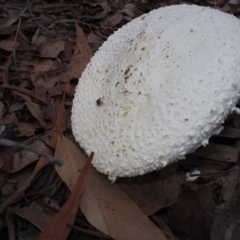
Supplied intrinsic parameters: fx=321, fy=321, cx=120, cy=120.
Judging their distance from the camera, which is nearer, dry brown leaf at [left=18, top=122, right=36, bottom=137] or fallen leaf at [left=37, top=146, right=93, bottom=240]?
fallen leaf at [left=37, top=146, right=93, bottom=240]

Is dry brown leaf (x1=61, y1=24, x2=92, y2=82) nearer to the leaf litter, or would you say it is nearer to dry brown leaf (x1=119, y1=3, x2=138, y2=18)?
the leaf litter

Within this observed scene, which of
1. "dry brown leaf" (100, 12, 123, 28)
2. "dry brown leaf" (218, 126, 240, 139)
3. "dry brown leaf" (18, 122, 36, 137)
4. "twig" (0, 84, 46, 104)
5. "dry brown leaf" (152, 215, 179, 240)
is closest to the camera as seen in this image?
"dry brown leaf" (152, 215, 179, 240)

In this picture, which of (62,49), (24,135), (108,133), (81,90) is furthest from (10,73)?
(108,133)

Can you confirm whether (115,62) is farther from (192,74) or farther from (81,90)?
(192,74)

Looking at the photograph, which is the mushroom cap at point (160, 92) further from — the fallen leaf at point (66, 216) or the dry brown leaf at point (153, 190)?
the dry brown leaf at point (153, 190)

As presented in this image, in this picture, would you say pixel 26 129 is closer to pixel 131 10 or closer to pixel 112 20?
pixel 112 20

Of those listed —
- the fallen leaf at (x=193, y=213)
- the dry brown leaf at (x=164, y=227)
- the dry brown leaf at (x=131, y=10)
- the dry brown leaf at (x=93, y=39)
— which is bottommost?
the dry brown leaf at (x=164, y=227)

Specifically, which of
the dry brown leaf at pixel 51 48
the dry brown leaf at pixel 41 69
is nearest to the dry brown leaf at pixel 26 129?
the dry brown leaf at pixel 41 69

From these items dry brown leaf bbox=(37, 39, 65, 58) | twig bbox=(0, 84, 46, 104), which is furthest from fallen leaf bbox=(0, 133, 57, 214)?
dry brown leaf bbox=(37, 39, 65, 58)
